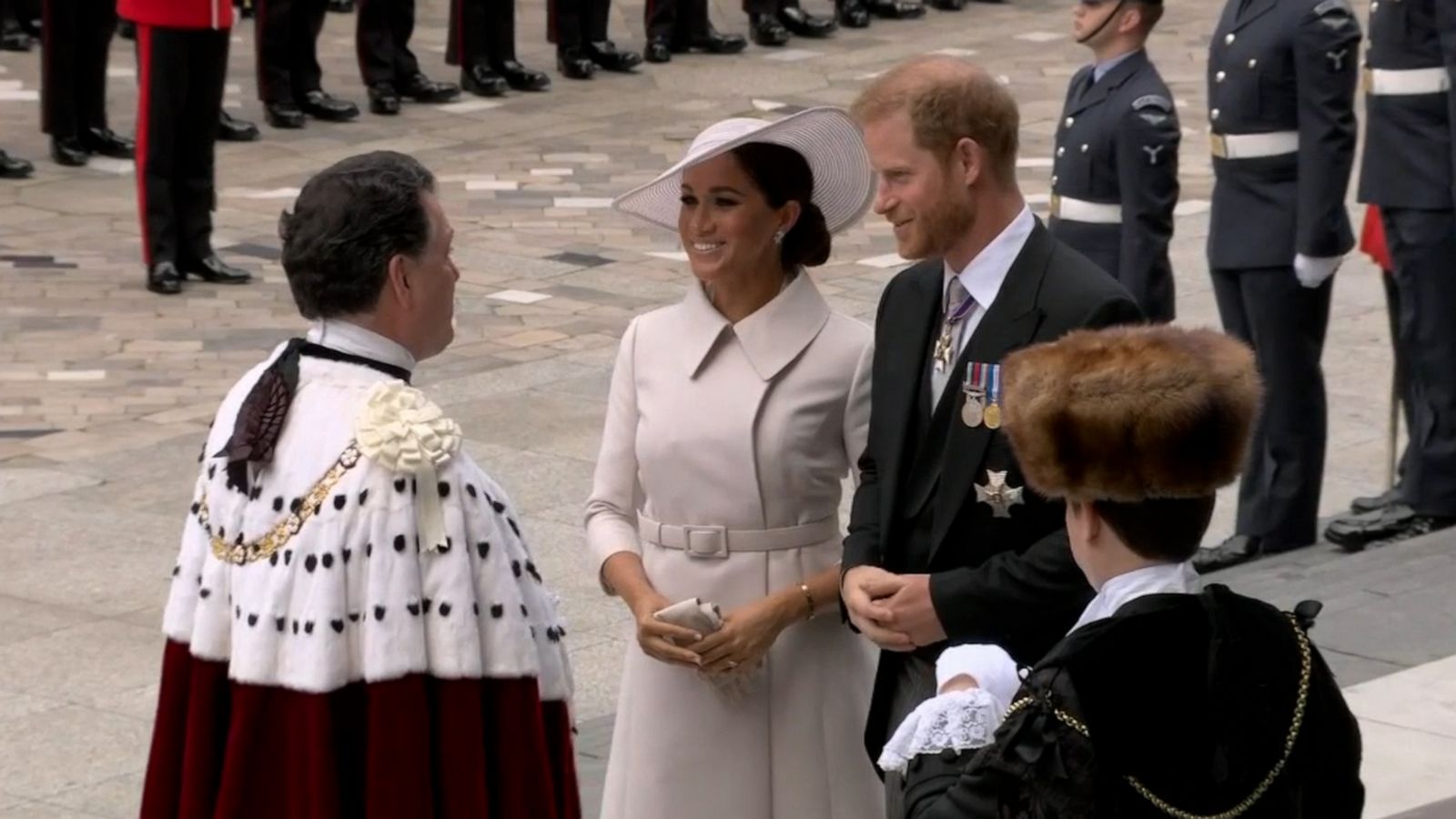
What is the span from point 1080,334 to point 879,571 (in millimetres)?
908

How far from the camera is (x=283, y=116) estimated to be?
13.6 metres

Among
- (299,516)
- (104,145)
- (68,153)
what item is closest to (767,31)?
(104,145)

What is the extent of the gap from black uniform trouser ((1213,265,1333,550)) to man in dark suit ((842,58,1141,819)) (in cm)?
343

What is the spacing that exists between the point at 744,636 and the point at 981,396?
1.72 ft

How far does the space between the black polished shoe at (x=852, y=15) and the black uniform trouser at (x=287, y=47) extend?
175 inches

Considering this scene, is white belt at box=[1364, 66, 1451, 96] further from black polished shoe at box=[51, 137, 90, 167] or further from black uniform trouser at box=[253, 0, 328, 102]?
black uniform trouser at box=[253, 0, 328, 102]

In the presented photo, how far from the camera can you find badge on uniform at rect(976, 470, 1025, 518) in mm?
3617

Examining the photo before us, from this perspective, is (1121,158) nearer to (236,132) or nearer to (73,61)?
(73,61)

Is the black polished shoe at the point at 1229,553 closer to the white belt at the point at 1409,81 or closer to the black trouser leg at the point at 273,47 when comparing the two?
the white belt at the point at 1409,81

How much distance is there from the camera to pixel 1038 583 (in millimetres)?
3555

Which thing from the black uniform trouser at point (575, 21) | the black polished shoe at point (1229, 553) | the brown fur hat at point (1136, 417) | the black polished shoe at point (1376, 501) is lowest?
the black uniform trouser at point (575, 21)

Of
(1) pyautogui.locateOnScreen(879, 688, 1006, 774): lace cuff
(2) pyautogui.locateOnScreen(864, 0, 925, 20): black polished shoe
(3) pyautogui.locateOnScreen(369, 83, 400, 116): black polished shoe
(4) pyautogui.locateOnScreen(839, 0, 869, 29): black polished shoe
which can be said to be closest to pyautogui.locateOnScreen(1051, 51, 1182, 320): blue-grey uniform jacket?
(1) pyautogui.locateOnScreen(879, 688, 1006, 774): lace cuff

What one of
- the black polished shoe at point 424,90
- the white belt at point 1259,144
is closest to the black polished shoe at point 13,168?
the black polished shoe at point 424,90

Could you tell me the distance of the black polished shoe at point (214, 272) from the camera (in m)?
10.5
